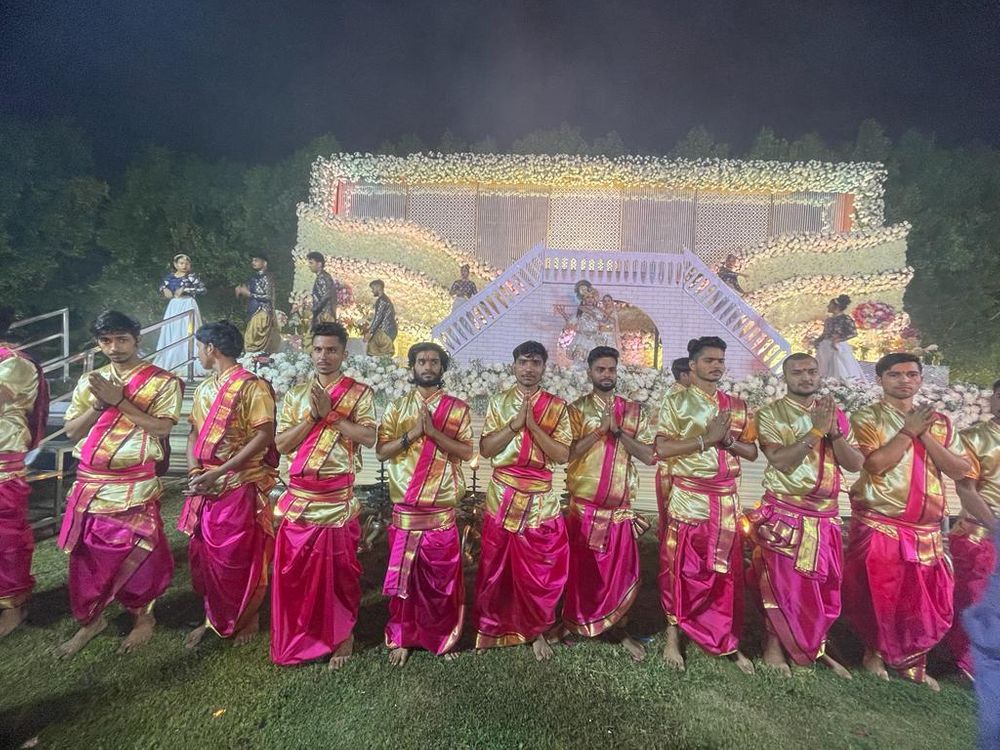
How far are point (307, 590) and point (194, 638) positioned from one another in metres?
1.01

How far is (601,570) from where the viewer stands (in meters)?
→ 3.51

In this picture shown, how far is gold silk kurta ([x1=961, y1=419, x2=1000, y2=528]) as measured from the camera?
327cm

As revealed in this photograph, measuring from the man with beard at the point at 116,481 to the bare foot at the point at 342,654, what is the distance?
4.63 feet

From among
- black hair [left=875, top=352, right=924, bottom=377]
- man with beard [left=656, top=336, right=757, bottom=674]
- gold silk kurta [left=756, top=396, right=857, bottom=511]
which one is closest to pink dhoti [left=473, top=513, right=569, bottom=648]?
man with beard [left=656, top=336, right=757, bottom=674]

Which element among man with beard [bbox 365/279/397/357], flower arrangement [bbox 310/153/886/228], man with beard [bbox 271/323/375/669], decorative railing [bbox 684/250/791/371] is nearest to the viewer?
man with beard [bbox 271/323/375/669]

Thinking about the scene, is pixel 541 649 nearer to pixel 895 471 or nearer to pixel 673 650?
pixel 673 650

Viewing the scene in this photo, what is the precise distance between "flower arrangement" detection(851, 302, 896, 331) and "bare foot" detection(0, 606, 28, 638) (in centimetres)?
1462

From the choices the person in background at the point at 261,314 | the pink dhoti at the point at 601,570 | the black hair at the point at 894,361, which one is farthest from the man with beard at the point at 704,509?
the person in background at the point at 261,314

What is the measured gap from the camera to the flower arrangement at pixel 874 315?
11.6 metres

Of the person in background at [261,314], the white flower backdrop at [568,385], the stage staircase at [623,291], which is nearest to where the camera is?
the white flower backdrop at [568,385]

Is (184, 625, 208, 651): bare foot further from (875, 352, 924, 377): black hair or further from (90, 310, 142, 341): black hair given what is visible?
(875, 352, 924, 377): black hair

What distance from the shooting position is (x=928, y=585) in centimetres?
327

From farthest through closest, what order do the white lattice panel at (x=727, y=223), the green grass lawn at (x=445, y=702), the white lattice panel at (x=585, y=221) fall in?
the white lattice panel at (x=585, y=221) → the white lattice panel at (x=727, y=223) → the green grass lawn at (x=445, y=702)

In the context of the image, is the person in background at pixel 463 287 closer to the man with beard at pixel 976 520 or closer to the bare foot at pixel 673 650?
the bare foot at pixel 673 650
